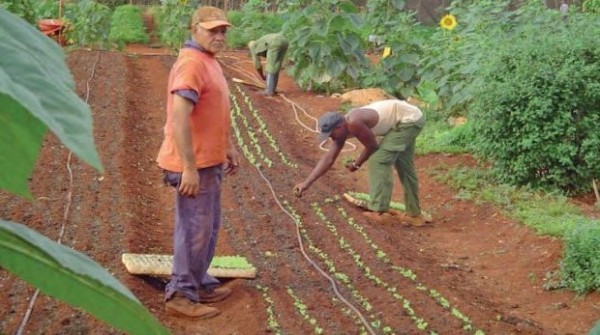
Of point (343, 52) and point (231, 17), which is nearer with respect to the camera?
point (343, 52)

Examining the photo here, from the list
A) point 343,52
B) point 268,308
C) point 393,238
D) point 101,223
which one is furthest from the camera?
point 343,52

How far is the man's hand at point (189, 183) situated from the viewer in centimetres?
453

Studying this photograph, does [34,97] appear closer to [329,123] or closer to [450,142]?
[329,123]

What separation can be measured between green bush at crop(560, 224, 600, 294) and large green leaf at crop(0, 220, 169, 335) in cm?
554

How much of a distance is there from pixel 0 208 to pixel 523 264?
12.0 feet

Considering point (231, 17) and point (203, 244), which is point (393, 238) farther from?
point (231, 17)

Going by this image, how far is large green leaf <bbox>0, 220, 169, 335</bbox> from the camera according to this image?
41 centimetres

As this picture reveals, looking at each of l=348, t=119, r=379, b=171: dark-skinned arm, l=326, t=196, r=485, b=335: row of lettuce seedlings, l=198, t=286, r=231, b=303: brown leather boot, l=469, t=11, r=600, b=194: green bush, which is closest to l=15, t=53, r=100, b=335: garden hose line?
l=198, t=286, r=231, b=303: brown leather boot

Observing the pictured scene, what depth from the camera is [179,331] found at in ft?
15.8

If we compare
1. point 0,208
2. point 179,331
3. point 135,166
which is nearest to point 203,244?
point 179,331

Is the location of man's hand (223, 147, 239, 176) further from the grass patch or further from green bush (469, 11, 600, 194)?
green bush (469, 11, 600, 194)

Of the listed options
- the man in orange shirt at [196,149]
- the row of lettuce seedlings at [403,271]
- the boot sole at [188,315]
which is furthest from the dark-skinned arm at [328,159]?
the boot sole at [188,315]

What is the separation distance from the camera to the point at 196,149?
4648 millimetres

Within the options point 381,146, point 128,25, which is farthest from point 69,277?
point 128,25
